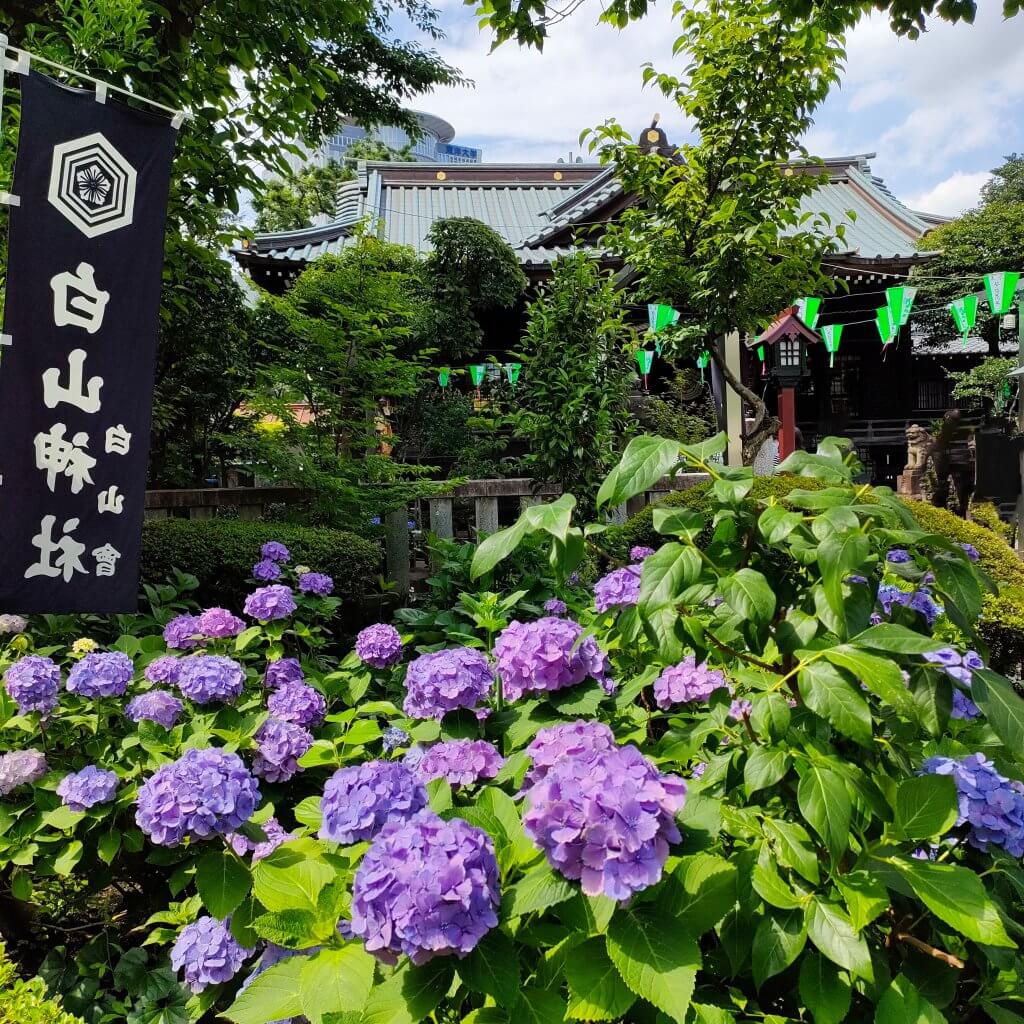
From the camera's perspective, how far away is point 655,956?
83cm

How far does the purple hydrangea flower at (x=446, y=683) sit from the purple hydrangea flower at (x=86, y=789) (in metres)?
0.81

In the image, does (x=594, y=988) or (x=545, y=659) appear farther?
(x=545, y=659)

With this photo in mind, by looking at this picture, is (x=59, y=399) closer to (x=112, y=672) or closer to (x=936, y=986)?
(x=112, y=672)

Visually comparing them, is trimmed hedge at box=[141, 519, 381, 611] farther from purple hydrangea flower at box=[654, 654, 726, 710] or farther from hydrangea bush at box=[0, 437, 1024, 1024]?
purple hydrangea flower at box=[654, 654, 726, 710]

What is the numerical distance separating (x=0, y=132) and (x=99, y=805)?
2.57 m

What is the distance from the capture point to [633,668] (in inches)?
71.3

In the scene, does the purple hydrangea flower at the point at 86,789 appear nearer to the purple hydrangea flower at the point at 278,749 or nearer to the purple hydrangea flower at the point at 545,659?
the purple hydrangea flower at the point at 278,749

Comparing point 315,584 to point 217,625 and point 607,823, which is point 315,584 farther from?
point 607,823

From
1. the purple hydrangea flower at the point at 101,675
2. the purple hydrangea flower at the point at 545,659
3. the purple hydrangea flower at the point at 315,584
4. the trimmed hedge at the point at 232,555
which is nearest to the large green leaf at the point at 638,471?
the purple hydrangea flower at the point at 545,659

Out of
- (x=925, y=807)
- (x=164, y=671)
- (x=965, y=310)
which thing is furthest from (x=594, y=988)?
(x=965, y=310)

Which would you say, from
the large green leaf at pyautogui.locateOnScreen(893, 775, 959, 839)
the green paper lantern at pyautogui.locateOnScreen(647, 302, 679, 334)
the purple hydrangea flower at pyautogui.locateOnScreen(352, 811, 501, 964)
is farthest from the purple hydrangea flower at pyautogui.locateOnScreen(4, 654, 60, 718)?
the green paper lantern at pyautogui.locateOnScreen(647, 302, 679, 334)

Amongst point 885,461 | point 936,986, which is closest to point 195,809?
point 936,986

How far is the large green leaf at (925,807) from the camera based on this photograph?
952 millimetres

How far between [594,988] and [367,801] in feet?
1.33
